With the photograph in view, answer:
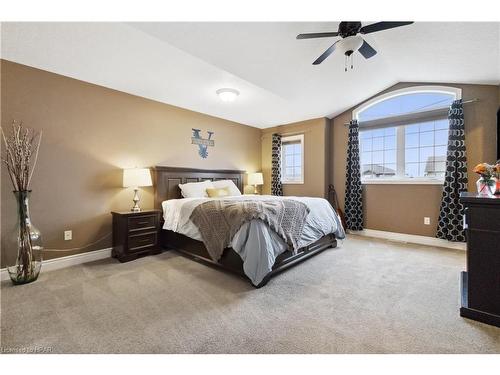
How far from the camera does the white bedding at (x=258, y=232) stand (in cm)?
223

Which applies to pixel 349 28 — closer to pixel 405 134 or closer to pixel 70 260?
pixel 405 134

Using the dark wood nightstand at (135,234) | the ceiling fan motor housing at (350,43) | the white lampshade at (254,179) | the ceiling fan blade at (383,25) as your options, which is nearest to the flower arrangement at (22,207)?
the dark wood nightstand at (135,234)

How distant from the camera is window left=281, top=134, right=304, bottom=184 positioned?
5211 millimetres

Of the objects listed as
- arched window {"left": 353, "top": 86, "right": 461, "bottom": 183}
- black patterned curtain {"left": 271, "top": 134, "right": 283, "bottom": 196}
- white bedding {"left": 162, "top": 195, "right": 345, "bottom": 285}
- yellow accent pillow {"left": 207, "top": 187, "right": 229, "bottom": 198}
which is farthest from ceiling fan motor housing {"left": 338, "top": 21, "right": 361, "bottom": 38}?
black patterned curtain {"left": 271, "top": 134, "right": 283, "bottom": 196}

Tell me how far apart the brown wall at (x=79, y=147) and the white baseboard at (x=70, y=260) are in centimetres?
7

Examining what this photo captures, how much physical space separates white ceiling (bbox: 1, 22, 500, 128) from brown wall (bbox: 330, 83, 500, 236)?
34cm

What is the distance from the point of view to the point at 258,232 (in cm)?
227

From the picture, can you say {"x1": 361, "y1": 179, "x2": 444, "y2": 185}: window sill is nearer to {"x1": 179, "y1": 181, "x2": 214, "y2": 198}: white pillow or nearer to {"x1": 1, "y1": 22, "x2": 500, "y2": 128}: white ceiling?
{"x1": 1, "y1": 22, "x2": 500, "y2": 128}: white ceiling

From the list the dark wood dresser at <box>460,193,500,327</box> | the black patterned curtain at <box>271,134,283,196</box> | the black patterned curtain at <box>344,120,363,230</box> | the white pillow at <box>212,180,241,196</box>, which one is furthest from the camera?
the black patterned curtain at <box>271,134,283,196</box>

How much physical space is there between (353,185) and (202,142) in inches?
121

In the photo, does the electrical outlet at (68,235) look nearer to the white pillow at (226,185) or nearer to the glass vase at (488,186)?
the white pillow at (226,185)

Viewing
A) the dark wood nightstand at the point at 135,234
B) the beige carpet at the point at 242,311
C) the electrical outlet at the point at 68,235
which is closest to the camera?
the beige carpet at the point at 242,311
